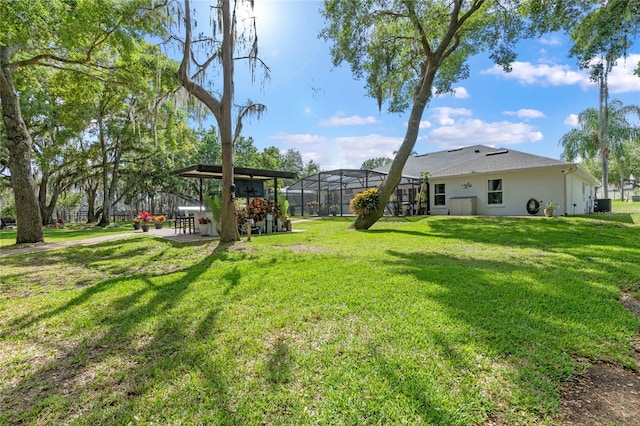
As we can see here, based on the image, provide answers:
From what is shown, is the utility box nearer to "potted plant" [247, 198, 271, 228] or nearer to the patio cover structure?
the patio cover structure

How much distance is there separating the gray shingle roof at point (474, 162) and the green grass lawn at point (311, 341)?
11040 mm

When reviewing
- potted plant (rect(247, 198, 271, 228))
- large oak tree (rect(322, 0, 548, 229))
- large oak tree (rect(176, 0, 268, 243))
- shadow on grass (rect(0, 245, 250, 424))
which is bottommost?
shadow on grass (rect(0, 245, 250, 424))

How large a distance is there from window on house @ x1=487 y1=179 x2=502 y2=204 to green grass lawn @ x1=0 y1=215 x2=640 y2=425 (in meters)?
11.5

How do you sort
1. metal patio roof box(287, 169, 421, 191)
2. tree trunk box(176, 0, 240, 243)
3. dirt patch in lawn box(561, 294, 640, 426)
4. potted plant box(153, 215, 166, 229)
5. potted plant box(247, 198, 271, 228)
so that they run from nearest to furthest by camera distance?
1. dirt patch in lawn box(561, 294, 640, 426)
2. tree trunk box(176, 0, 240, 243)
3. potted plant box(247, 198, 271, 228)
4. potted plant box(153, 215, 166, 229)
5. metal patio roof box(287, 169, 421, 191)

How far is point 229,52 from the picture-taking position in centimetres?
766

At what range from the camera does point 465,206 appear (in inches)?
632

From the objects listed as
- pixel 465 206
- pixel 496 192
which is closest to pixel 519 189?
pixel 496 192

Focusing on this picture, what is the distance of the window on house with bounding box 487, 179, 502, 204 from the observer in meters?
15.6

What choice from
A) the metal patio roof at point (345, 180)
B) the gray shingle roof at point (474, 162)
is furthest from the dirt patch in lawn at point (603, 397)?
the metal patio roof at point (345, 180)

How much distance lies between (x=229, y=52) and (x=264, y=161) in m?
27.2

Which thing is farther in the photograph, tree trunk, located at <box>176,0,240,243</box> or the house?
the house

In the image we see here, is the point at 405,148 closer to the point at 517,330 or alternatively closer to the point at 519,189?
the point at 519,189

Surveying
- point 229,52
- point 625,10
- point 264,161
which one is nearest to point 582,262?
point 625,10

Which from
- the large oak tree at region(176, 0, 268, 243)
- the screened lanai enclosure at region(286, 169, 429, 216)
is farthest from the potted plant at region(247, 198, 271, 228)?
the screened lanai enclosure at region(286, 169, 429, 216)
